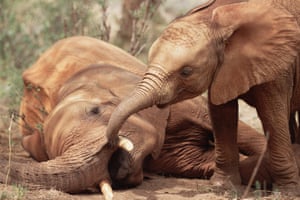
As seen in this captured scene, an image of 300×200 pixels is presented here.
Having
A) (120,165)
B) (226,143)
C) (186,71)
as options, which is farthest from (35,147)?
(186,71)

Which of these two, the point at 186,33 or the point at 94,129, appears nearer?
the point at 186,33

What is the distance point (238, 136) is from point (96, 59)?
1.23m

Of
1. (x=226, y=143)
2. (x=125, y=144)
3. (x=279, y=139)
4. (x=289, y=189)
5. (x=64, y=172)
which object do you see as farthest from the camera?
(x=226, y=143)

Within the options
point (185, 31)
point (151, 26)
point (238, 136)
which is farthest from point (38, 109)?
point (151, 26)

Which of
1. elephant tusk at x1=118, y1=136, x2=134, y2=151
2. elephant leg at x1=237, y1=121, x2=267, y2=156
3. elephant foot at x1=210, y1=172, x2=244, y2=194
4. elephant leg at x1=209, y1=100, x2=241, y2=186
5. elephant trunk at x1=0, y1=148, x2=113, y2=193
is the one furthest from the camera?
elephant leg at x1=237, y1=121, x2=267, y2=156

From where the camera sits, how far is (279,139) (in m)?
5.15

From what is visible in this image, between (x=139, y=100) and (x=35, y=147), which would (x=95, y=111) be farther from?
(x=35, y=147)

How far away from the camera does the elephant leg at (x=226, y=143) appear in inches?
213

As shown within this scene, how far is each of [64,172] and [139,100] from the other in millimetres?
618

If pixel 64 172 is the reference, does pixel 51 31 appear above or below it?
above

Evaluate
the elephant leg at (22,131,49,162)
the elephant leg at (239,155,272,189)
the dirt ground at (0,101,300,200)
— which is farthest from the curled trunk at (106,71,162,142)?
the elephant leg at (22,131,49,162)

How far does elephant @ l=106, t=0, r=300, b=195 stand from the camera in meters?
4.68

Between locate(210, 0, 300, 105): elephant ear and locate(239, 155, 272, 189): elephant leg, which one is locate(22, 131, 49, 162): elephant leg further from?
locate(210, 0, 300, 105): elephant ear

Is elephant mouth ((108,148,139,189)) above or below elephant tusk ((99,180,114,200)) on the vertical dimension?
above
